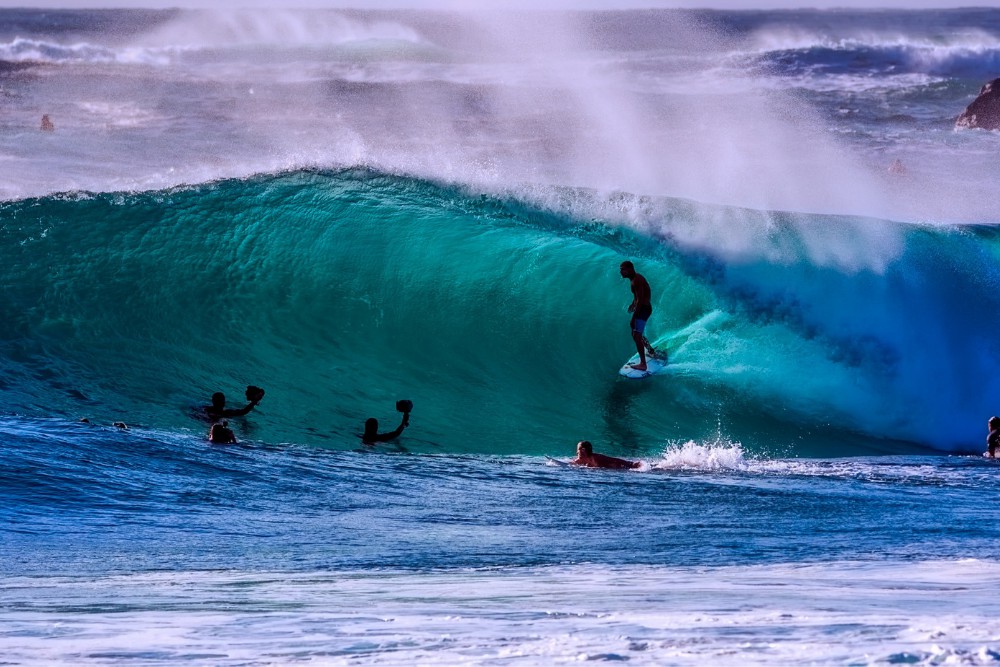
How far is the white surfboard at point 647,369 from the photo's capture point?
1290 cm

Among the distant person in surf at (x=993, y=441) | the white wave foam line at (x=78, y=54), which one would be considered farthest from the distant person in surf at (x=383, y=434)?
the white wave foam line at (x=78, y=54)

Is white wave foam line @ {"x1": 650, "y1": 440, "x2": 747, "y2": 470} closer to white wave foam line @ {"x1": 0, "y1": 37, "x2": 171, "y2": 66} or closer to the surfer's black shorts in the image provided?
the surfer's black shorts

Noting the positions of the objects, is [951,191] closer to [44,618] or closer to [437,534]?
[437,534]

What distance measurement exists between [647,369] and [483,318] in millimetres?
2138

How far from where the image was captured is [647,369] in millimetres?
12930

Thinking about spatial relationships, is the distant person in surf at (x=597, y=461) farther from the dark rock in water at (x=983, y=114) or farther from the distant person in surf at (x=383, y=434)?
the dark rock in water at (x=983, y=114)

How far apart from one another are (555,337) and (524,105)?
28093mm

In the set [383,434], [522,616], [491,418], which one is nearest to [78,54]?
[491,418]

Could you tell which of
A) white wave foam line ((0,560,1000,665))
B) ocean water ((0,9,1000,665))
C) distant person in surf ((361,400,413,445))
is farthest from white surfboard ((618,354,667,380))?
white wave foam line ((0,560,1000,665))

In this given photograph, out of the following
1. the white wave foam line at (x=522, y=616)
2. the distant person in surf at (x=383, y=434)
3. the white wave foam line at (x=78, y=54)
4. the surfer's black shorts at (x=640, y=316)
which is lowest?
the white wave foam line at (x=522, y=616)

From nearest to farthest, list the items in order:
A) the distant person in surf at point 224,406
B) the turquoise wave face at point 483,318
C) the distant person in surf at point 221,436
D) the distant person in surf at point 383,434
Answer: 1. the distant person in surf at point 221,436
2. the distant person in surf at point 383,434
3. the distant person in surf at point 224,406
4. the turquoise wave face at point 483,318

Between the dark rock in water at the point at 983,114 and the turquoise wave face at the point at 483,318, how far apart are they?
25.4 m

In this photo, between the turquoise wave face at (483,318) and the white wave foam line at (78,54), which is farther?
the white wave foam line at (78,54)

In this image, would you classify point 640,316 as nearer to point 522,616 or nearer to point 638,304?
point 638,304
